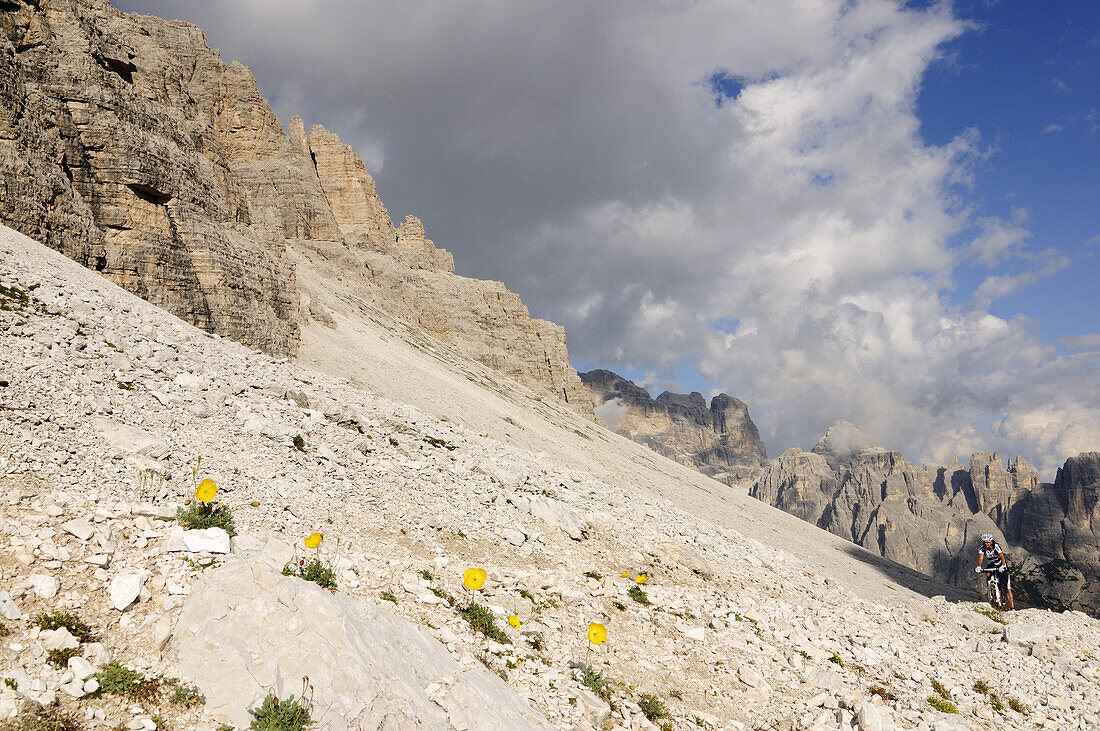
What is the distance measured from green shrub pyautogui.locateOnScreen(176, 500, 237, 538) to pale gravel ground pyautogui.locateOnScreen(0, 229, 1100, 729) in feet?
1.57

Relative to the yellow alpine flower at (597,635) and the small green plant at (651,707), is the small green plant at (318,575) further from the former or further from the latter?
the small green plant at (651,707)

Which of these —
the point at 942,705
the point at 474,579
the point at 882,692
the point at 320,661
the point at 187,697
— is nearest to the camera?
the point at 187,697

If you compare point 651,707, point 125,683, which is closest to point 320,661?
point 125,683

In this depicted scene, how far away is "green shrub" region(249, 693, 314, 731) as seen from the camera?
571cm

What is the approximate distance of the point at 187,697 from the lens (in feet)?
19.3

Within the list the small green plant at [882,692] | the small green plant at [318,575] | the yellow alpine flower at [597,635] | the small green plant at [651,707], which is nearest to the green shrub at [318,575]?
the small green plant at [318,575]

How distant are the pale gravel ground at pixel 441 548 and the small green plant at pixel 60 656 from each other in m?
0.21

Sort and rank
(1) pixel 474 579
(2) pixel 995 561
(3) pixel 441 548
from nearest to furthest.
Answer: (1) pixel 474 579 < (3) pixel 441 548 < (2) pixel 995 561

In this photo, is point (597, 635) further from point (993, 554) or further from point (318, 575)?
point (993, 554)

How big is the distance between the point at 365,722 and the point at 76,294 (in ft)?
60.6

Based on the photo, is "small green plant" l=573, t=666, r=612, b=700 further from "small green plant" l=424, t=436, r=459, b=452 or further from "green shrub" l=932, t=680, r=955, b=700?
"small green plant" l=424, t=436, r=459, b=452

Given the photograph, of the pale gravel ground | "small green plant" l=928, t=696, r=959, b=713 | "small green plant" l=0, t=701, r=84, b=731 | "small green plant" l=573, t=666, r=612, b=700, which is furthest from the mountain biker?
"small green plant" l=0, t=701, r=84, b=731

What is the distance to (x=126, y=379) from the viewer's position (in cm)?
1393

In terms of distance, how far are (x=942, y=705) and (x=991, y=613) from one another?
1030cm
